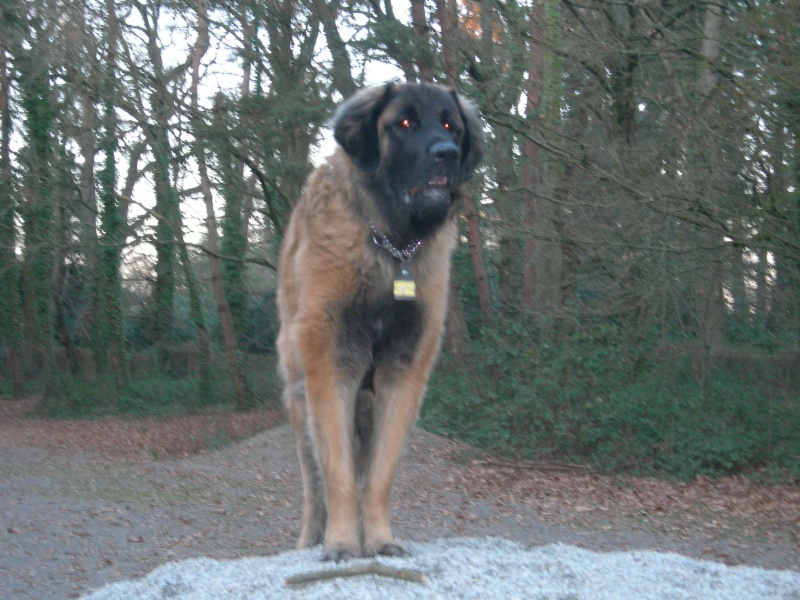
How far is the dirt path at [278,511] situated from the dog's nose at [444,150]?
371cm

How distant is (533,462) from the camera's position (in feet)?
43.1

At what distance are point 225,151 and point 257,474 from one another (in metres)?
8.39

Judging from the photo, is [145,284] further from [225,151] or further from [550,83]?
[550,83]

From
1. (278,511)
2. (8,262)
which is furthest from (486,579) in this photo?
(8,262)

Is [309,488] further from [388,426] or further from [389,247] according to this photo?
[389,247]

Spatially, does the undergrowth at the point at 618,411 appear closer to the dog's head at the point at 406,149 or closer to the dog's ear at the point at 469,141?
the dog's ear at the point at 469,141

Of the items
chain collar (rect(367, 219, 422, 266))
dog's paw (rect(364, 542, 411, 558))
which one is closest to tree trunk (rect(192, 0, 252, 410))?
chain collar (rect(367, 219, 422, 266))

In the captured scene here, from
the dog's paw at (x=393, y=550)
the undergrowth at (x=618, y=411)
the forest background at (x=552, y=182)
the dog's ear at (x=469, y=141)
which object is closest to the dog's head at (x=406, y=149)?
the dog's ear at (x=469, y=141)

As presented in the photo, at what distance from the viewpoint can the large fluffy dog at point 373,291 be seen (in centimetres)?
475

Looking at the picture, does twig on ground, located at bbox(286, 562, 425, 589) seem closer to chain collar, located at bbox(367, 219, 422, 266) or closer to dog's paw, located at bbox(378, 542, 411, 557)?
dog's paw, located at bbox(378, 542, 411, 557)

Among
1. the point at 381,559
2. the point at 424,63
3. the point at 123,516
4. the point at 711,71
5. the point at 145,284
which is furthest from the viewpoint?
the point at 145,284

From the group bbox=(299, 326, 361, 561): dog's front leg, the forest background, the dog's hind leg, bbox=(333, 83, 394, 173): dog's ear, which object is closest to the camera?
bbox=(299, 326, 361, 561): dog's front leg

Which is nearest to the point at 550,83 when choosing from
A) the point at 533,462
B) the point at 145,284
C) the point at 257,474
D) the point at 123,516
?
the point at 533,462

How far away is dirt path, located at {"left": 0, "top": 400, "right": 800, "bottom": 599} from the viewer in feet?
Result: 24.2
